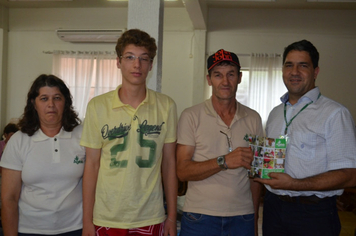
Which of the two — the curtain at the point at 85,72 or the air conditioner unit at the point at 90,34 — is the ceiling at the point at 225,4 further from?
the curtain at the point at 85,72

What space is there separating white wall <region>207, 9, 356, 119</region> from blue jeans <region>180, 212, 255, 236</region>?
18.9 ft

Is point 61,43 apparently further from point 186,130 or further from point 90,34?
point 186,130

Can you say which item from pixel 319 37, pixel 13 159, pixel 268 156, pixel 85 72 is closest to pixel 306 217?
pixel 268 156

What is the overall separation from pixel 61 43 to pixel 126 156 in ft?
21.8

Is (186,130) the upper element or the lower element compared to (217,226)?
upper

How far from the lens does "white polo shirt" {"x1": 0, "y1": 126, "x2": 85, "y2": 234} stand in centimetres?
199

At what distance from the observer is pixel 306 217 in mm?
2004

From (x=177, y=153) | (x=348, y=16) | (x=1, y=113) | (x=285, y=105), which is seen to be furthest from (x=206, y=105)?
(x=1, y=113)

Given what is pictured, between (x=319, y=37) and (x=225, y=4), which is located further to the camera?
(x=319, y=37)

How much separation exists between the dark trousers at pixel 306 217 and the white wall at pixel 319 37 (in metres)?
5.64

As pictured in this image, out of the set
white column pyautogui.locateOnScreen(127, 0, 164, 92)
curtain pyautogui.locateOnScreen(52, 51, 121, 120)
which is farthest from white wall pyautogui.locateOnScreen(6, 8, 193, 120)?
white column pyautogui.locateOnScreen(127, 0, 164, 92)

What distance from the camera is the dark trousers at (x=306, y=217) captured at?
78.0 inches

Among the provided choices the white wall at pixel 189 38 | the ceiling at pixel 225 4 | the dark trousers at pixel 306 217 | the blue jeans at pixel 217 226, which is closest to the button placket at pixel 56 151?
the blue jeans at pixel 217 226

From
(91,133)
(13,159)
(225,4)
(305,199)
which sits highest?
(225,4)
